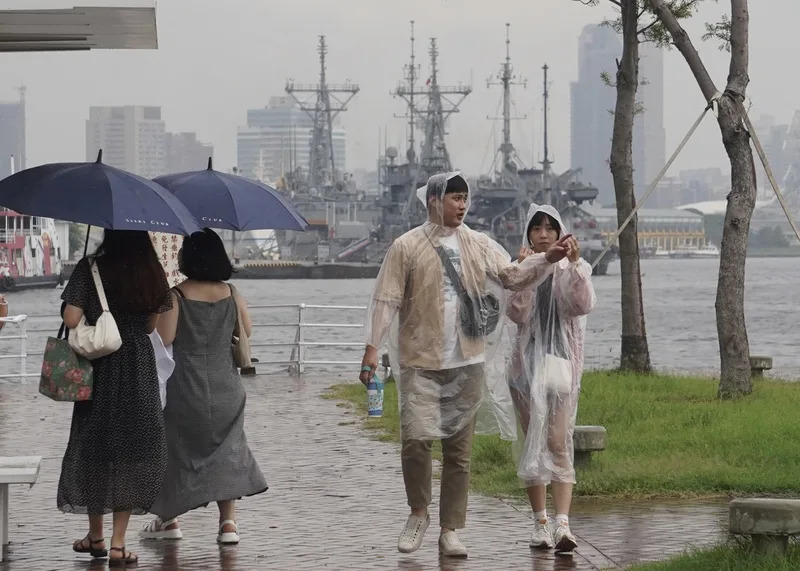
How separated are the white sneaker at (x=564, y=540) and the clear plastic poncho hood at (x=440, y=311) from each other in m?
0.62

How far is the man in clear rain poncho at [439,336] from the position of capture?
707 centimetres

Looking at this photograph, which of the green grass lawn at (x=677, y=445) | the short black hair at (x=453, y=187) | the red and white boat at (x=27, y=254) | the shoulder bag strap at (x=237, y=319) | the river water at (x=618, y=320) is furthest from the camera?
the red and white boat at (x=27, y=254)

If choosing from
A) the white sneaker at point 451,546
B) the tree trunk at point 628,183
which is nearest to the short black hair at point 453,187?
the white sneaker at point 451,546

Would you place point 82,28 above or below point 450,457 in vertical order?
above

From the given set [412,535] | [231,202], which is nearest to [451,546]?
[412,535]

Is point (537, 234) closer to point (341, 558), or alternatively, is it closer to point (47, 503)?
point (341, 558)

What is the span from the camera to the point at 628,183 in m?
16.5

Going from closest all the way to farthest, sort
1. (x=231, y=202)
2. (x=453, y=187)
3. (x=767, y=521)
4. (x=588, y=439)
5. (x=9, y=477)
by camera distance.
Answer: (x=767, y=521), (x=9, y=477), (x=453, y=187), (x=231, y=202), (x=588, y=439)

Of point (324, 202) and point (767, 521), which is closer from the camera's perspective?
point (767, 521)

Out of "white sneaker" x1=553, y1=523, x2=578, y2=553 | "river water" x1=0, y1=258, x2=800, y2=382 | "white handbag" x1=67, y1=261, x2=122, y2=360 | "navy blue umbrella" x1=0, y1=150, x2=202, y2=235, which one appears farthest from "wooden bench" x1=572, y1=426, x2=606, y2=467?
"river water" x1=0, y1=258, x2=800, y2=382

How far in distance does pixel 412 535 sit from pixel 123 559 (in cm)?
125

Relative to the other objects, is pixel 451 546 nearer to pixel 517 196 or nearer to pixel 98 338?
pixel 98 338

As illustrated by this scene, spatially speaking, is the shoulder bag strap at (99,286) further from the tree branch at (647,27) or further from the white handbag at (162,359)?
the tree branch at (647,27)

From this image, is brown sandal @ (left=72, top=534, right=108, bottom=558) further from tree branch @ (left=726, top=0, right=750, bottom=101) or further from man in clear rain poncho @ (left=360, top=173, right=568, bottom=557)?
tree branch @ (left=726, top=0, right=750, bottom=101)
